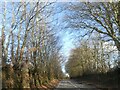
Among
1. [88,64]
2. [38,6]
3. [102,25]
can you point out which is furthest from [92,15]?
[88,64]

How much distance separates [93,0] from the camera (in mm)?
26828

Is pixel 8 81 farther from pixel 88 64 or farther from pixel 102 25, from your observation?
pixel 88 64

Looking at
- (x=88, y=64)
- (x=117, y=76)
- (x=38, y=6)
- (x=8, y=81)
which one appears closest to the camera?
(x=8, y=81)

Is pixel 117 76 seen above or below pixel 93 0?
below

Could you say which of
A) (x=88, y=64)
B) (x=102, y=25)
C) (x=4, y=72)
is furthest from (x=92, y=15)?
(x=88, y=64)

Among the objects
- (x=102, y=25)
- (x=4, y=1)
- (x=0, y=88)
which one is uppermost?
(x=4, y=1)

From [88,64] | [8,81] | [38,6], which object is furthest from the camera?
A: [88,64]

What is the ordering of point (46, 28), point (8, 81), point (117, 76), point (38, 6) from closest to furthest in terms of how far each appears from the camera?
point (8, 81) < point (38, 6) < point (117, 76) < point (46, 28)

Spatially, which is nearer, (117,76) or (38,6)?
(38,6)

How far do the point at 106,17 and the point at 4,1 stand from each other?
10134 mm

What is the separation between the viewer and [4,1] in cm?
2456

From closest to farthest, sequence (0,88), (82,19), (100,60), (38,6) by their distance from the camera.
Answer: (0,88)
(38,6)
(82,19)
(100,60)

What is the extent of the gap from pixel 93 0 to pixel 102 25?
2688mm

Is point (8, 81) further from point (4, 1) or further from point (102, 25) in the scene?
point (102, 25)
